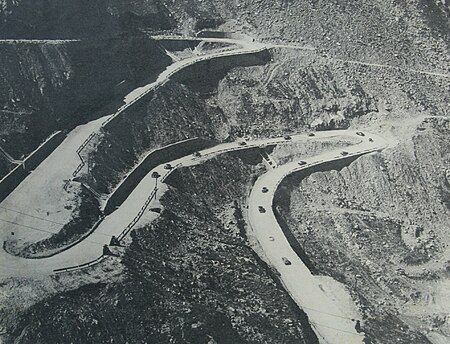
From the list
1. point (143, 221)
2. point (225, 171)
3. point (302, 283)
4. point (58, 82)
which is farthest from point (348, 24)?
point (143, 221)

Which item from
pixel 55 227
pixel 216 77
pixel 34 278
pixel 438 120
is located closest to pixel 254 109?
pixel 216 77

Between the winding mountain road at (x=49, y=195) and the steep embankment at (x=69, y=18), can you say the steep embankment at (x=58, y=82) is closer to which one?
the steep embankment at (x=69, y=18)

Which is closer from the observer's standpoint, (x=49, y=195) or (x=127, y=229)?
(x=127, y=229)

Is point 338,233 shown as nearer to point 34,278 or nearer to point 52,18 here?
point 34,278

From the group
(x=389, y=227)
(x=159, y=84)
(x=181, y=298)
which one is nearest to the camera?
(x=181, y=298)

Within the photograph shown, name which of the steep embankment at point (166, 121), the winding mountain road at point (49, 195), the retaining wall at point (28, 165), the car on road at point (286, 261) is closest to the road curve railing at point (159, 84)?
the winding mountain road at point (49, 195)

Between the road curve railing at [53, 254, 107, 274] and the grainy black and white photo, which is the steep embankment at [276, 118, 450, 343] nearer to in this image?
the grainy black and white photo

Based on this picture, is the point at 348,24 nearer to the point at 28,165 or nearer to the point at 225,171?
the point at 225,171
